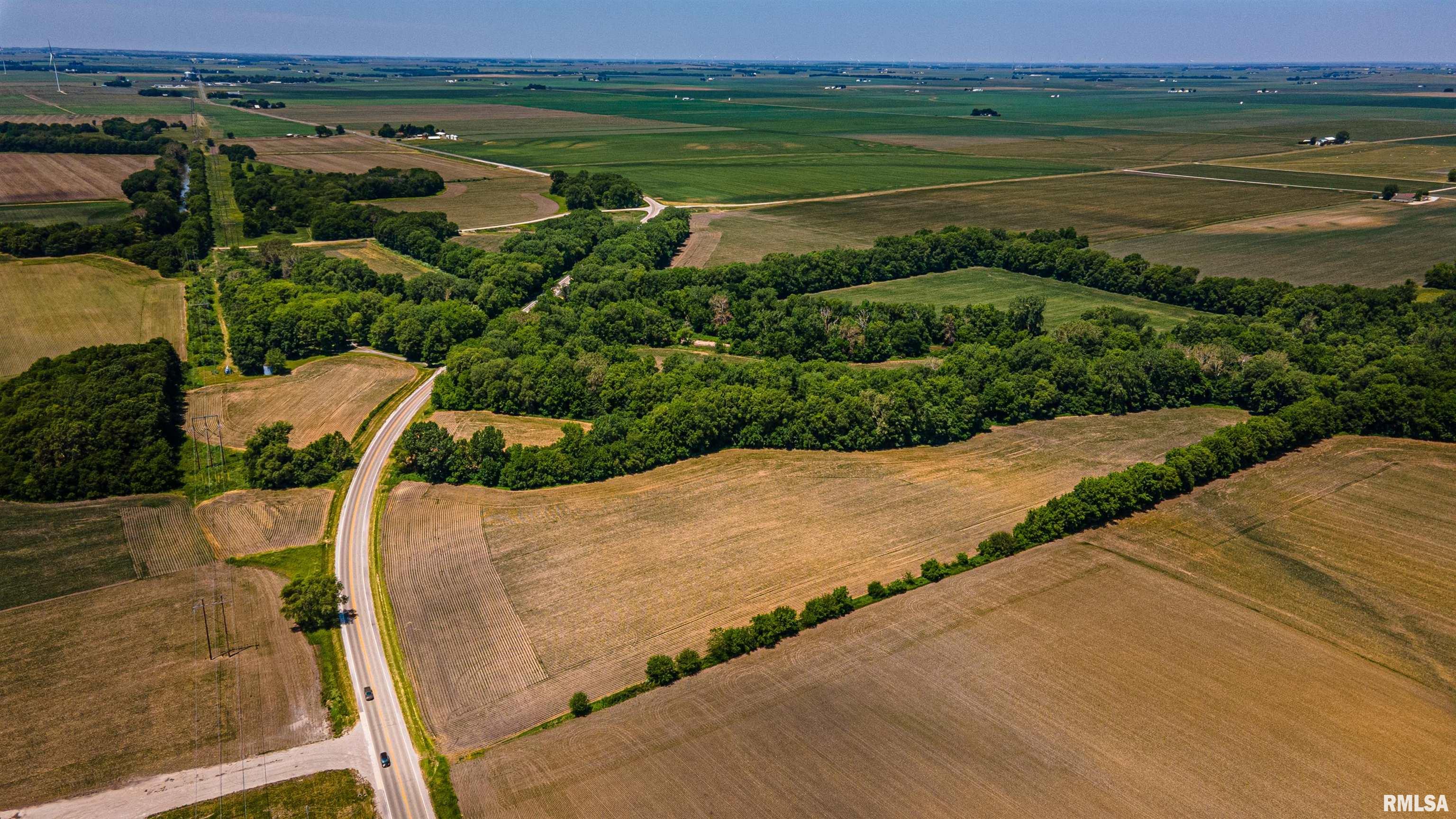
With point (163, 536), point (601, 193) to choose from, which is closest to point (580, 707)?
point (163, 536)

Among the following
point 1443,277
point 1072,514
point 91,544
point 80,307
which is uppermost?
point 1443,277

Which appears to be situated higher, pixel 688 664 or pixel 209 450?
pixel 209 450

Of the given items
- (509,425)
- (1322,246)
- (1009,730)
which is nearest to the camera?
(1009,730)

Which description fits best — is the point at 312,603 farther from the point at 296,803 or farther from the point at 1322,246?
the point at 1322,246

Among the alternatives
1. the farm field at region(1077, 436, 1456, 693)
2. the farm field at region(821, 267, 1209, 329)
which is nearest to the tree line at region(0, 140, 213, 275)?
the farm field at region(821, 267, 1209, 329)

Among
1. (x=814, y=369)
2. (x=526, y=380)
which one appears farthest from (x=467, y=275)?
(x=814, y=369)

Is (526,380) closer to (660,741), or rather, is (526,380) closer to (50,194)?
(660,741)

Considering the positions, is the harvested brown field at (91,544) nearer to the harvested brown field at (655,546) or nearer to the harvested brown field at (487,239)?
the harvested brown field at (655,546)

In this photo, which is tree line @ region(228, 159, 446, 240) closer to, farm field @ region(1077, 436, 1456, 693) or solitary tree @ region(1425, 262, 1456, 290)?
farm field @ region(1077, 436, 1456, 693)
